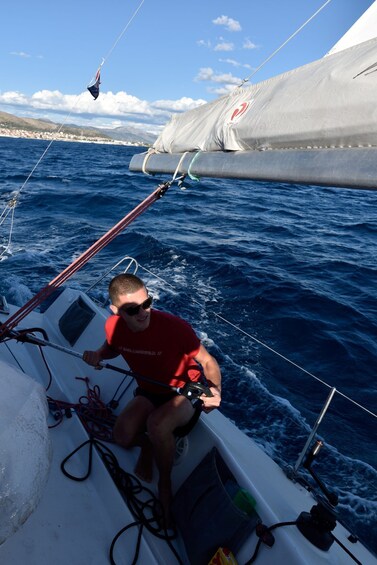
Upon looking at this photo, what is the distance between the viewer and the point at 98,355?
2701mm

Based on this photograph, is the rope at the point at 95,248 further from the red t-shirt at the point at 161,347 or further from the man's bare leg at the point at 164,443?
the man's bare leg at the point at 164,443

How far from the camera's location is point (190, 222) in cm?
1234

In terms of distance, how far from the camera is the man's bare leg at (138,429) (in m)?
2.72

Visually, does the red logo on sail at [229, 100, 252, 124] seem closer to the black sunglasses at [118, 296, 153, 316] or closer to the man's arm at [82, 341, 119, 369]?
the black sunglasses at [118, 296, 153, 316]

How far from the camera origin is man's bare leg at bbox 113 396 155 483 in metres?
2.72

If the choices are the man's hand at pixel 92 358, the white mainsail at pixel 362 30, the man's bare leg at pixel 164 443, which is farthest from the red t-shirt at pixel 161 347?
the white mainsail at pixel 362 30

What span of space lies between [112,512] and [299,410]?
110 inches

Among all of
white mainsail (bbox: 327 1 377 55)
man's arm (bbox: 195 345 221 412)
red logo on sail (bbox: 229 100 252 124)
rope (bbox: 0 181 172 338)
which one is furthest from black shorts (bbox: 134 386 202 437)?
white mainsail (bbox: 327 1 377 55)

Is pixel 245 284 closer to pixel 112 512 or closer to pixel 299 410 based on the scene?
pixel 299 410

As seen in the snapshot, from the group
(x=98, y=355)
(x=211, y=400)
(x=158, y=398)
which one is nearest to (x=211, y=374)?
(x=211, y=400)

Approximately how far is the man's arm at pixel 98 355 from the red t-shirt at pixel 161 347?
48 millimetres

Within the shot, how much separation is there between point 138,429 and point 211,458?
513 mm

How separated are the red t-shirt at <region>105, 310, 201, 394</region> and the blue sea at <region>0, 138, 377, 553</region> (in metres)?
0.59

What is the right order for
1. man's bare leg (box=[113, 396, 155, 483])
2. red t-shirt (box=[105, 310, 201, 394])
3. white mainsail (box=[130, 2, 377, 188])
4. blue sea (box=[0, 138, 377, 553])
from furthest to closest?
blue sea (box=[0, 138, 377, 553])
man's bare leg (box=[113, 396, 155, 483])
red t-shirt (box=[105, 310, 201, 394])
white mainsail (box=[130, 2, 377, 188])
